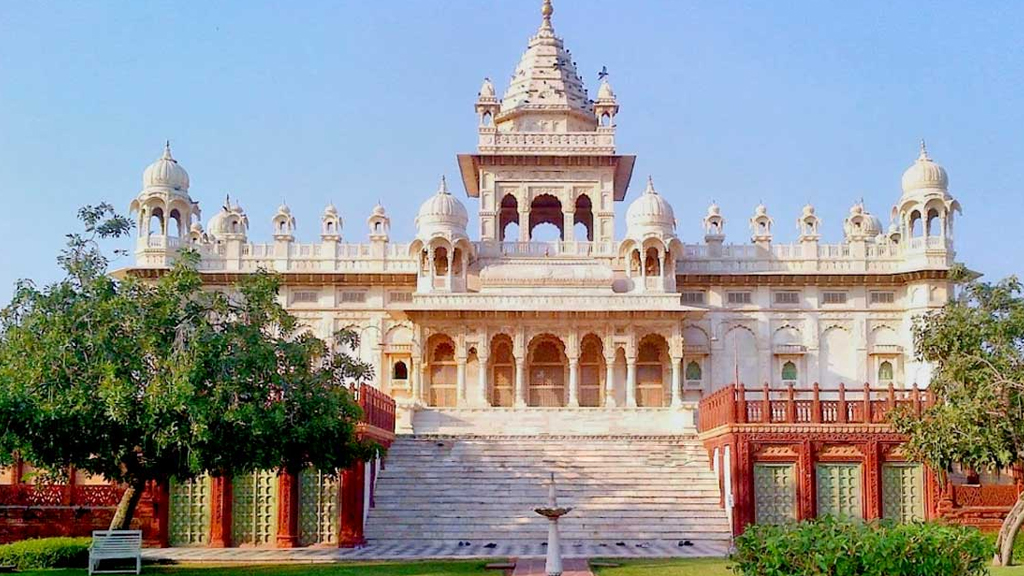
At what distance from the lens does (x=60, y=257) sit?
1911cm

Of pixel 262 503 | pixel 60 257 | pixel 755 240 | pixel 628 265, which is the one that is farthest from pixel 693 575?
pixel 755 240

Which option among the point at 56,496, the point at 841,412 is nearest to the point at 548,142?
the point at 841,412

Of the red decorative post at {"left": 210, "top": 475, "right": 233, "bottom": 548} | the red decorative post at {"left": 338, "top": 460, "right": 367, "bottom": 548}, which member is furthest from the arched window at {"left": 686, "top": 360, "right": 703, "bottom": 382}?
the red decorative post at {"left": 210, "top": 475, "right": 233, "bottom": 548}

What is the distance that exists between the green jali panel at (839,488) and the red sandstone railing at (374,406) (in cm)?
938

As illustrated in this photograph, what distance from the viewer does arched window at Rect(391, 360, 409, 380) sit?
1586 inches

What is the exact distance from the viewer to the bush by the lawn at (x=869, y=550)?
11664mm

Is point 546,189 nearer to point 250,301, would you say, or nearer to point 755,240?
point 755,240

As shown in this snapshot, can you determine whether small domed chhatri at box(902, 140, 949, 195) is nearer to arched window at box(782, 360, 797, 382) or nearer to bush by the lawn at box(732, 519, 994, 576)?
arched window at box(782, 360, 797, 382)

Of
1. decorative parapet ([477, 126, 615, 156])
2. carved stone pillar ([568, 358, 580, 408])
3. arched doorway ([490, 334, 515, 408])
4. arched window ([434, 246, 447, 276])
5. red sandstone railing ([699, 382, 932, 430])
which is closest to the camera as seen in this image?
red sandstone railing ([699, 382, 932, 430])

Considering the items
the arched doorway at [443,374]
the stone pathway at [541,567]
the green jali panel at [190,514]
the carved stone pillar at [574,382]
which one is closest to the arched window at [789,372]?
the carved stone pillar at [574,382]

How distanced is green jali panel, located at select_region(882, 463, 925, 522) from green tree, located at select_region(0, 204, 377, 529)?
445 inches

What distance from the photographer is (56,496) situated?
22.7m

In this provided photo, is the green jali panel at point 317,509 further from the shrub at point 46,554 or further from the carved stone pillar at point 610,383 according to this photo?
the carved stone pillar at point 610,383

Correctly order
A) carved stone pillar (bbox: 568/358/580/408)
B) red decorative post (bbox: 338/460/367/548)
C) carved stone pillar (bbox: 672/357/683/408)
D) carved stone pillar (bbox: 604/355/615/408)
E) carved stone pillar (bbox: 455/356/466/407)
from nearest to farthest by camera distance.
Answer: red decorative post (bbox: 338/460/367/548), carved stone pillar (bbox: 568/358/580/408), carved stone pillar (bbox: 672/357/683/408), carved stone pillar (bbox: 455/356/466/407), carved stone pillar (bbox: 604/355/615/408)
